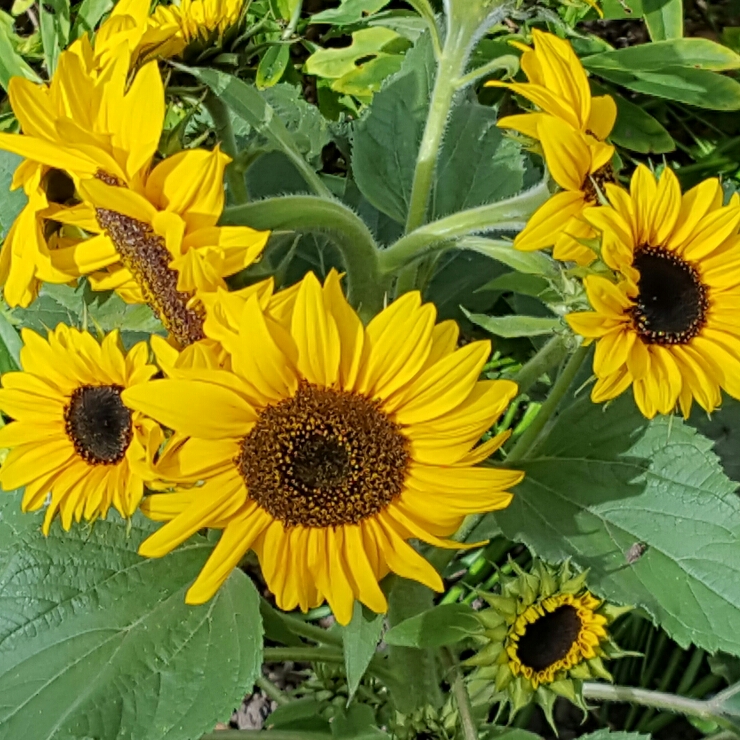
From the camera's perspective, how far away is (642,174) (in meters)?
0.72

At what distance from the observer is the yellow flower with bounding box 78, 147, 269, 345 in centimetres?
62

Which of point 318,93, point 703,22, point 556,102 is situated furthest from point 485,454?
point 703,22

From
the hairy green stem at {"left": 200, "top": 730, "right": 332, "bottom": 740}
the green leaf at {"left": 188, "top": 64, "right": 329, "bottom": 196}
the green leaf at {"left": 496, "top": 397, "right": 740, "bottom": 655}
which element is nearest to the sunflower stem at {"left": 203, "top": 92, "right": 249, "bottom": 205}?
the green leaf at {"left": 188, "top": 64, "right": 329, "bottom": 196}

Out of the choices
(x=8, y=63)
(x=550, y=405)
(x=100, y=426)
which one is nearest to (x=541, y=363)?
(x=550, y=405)

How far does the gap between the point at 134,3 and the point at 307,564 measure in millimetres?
472

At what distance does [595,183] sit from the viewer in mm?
697

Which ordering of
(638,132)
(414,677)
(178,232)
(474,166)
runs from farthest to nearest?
(638,132) < (474,166) < (414,677) < (178,232)

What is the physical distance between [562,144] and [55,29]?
0.86m

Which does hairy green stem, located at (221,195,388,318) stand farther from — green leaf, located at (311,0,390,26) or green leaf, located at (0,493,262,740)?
green leaf, located at (311,0,390,26)

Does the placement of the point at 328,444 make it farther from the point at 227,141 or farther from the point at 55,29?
the point at 55,29

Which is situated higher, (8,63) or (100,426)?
(8,63)

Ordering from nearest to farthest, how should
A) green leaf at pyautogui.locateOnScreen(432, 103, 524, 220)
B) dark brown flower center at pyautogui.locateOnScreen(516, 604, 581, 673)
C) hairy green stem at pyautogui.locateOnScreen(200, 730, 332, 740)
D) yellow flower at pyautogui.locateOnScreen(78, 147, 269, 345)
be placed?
1. yellow flower at pyautogui.locateOnScreen(78, 147, 269, 345)
2. dark brown flower center at pyautogui.locateOnScreen(516, 604, 581, 673)
3. hairy green stem at pyautogui.locateOnScreen(200, 730, 332, 740)
4. green leaf at pyautogui.locateOnScreen(432, 103, 524, 220)

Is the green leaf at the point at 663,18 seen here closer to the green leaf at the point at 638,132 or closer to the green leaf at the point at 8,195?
the green leaf at the point at 638,132

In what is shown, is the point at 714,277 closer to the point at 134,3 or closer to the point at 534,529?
the point at 534,529
